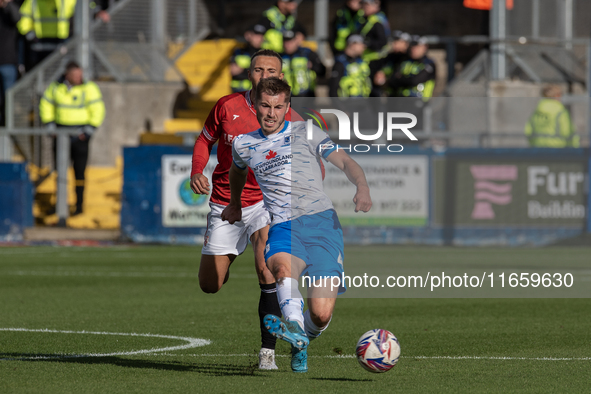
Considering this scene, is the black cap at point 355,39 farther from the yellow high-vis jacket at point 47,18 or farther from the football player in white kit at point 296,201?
the football player in white kit at point 296,201

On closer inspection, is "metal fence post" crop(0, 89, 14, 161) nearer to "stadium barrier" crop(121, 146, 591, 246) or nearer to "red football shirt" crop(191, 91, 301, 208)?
"stadium barrier" crop(121, 146, 591, 246)

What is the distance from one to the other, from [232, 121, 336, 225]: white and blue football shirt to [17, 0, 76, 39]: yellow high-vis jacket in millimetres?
15128

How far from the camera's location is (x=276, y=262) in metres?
6.45

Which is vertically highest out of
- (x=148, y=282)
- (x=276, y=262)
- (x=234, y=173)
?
(x=234, y=173)

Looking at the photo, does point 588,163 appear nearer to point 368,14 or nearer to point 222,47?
point 368,14

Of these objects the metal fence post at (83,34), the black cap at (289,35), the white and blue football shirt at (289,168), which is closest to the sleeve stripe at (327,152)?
the white and blue football shirt at (289,168)

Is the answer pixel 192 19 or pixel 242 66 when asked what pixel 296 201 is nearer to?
pixel 242 66

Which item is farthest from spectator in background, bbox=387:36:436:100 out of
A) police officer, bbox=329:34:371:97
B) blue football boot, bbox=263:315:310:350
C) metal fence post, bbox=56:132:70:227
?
blue football boot, bbox=263:315:310:350

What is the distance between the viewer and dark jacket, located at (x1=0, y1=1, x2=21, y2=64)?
67.2 ft

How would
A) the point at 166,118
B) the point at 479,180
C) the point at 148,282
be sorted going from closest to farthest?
the point at 148,282 → the point at 479,180 → the point at 166,118

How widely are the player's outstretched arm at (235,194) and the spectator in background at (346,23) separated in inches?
527

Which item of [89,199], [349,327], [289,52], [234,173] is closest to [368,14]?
[289,52]

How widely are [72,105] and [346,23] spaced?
517 cm

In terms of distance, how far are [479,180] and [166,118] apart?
765 centimetres
